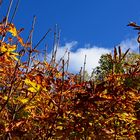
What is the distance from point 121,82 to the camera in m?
4.59

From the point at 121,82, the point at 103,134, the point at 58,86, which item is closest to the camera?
the point at 103,134

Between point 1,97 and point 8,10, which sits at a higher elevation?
point 8,10

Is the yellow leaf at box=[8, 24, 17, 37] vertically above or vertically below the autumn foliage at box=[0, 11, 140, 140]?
above

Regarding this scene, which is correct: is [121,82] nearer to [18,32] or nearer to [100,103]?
[100,103]

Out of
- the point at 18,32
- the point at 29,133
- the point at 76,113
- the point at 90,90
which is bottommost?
the point at 29,133

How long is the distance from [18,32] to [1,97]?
34.4 inches

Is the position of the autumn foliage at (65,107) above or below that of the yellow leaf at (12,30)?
below

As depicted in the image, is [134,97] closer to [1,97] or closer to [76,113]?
[76,113]

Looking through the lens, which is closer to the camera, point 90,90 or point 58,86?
point 90,90

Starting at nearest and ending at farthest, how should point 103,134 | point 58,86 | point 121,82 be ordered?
point 103,134 < point 58,86 < point 121,82

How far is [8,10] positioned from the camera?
13.4 feet

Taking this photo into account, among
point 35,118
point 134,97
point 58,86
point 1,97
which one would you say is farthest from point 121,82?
point 1,97

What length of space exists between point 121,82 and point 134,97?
0.57 metres

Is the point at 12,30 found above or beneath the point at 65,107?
above
